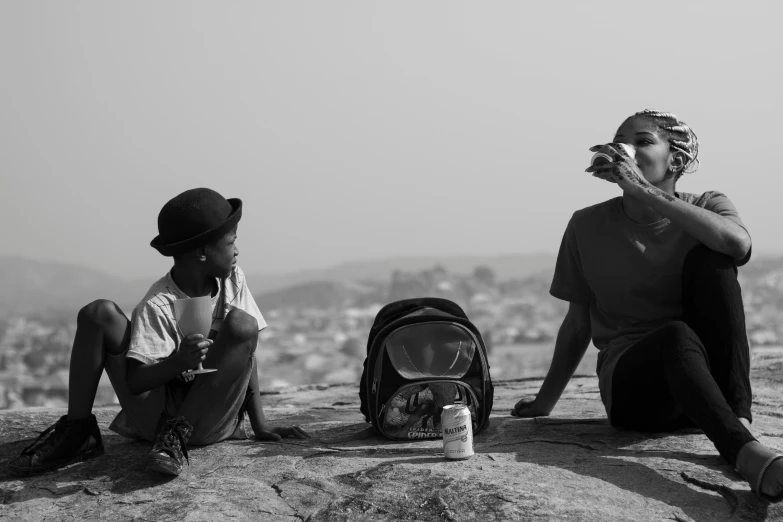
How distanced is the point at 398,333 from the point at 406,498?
3.22 feet

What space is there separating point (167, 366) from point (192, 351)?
0.61 ft

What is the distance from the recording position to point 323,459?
3.20 meters

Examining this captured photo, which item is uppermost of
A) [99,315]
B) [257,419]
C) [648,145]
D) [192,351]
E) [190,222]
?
[648,145]

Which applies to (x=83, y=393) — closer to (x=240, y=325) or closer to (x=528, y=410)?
(x=240, y=325)

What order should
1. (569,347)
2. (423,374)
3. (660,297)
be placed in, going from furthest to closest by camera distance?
(569,347), (423,374), (660,297)

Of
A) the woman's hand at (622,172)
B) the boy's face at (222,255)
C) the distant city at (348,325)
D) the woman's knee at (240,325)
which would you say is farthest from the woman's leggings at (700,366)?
the distant city at (348,325)

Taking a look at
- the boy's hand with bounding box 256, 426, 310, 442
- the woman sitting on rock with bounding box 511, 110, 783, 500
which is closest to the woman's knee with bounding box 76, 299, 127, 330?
the boy's hand with bounding box 256, 426, 310, 442

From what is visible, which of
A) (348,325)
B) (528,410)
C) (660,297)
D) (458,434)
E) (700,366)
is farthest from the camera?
(348,325)

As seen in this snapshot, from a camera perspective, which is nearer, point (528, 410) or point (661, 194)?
point (661, 194)

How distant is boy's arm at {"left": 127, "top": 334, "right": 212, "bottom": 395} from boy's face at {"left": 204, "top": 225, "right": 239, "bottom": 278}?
1.12 feet

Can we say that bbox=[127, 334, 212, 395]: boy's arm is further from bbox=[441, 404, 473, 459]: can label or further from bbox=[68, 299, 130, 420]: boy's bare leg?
bbox=[441, 404, 473, 459]: can label

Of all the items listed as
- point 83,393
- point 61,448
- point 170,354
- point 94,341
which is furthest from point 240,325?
point 61,448

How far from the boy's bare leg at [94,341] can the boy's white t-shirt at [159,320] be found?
5 centimetres

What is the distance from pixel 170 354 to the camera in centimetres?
316
